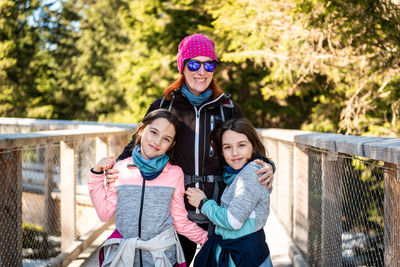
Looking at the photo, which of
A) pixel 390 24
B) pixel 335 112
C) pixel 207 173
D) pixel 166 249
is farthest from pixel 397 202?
pixel 335 112

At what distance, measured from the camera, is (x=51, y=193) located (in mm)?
4195

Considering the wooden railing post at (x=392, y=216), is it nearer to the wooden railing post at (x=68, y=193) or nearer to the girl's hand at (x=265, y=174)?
the girl's hand at (x=265, y=174)

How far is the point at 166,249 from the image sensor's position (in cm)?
218

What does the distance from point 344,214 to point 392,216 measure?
0.83 meters

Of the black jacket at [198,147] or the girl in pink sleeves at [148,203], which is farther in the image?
the black jacket at [198,147]

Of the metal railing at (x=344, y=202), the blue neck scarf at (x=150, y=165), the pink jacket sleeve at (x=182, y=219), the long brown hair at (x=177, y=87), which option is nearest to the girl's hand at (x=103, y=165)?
the blue neck scarf at (x=150, y=165)

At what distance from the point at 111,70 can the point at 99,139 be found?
1927cm

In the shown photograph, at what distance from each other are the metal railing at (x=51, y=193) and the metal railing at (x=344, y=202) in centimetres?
196

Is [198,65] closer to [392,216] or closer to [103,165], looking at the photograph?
[103,165]

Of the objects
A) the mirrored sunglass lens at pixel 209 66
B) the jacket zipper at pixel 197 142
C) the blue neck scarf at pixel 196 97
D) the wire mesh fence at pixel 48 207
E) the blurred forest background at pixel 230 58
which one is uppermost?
the blurred forest background at pixel 230 58

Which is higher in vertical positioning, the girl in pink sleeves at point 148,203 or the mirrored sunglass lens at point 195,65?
the mirrored sunglass lens at point 195,65

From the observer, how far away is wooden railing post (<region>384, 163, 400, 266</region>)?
1778 mm

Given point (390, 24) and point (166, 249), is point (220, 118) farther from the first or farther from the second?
point (390, 24)

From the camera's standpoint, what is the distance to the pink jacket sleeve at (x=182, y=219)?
2248mm
